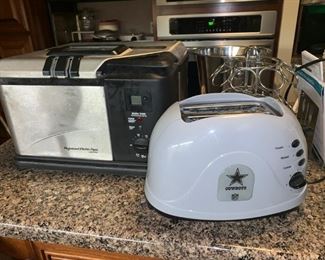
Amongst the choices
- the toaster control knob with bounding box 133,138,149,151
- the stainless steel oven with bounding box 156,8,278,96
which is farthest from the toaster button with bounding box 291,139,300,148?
the stainless steel oven with bounding box 156,8,278,96

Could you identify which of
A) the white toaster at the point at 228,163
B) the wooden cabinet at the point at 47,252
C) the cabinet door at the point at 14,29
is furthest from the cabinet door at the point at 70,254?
the cabinet door at the point at 14,29

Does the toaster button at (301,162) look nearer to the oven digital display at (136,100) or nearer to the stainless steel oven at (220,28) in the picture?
the oven digital display at (136,100)

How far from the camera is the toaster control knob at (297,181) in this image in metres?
0.41

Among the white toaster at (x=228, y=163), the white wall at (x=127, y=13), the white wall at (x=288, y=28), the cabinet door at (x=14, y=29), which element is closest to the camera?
the white toaster at (x=228, y=163)

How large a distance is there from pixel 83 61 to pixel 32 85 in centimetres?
11

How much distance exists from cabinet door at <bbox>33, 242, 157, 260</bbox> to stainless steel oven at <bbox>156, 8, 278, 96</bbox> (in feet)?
4.16

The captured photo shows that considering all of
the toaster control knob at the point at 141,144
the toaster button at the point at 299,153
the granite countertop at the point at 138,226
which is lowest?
the granite countertop at the point at 138,226

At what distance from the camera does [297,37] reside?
153cm

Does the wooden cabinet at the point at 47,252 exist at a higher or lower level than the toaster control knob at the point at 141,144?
lower

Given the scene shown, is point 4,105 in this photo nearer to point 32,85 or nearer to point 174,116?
point 32,85

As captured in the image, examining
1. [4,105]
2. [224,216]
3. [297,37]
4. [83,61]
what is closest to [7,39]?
[4,105]

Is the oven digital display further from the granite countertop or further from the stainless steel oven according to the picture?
the stainless steel oven

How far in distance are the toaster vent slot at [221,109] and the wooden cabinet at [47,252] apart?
0.25 m

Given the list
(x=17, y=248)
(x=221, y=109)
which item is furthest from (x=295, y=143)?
(x=17, y=248)
